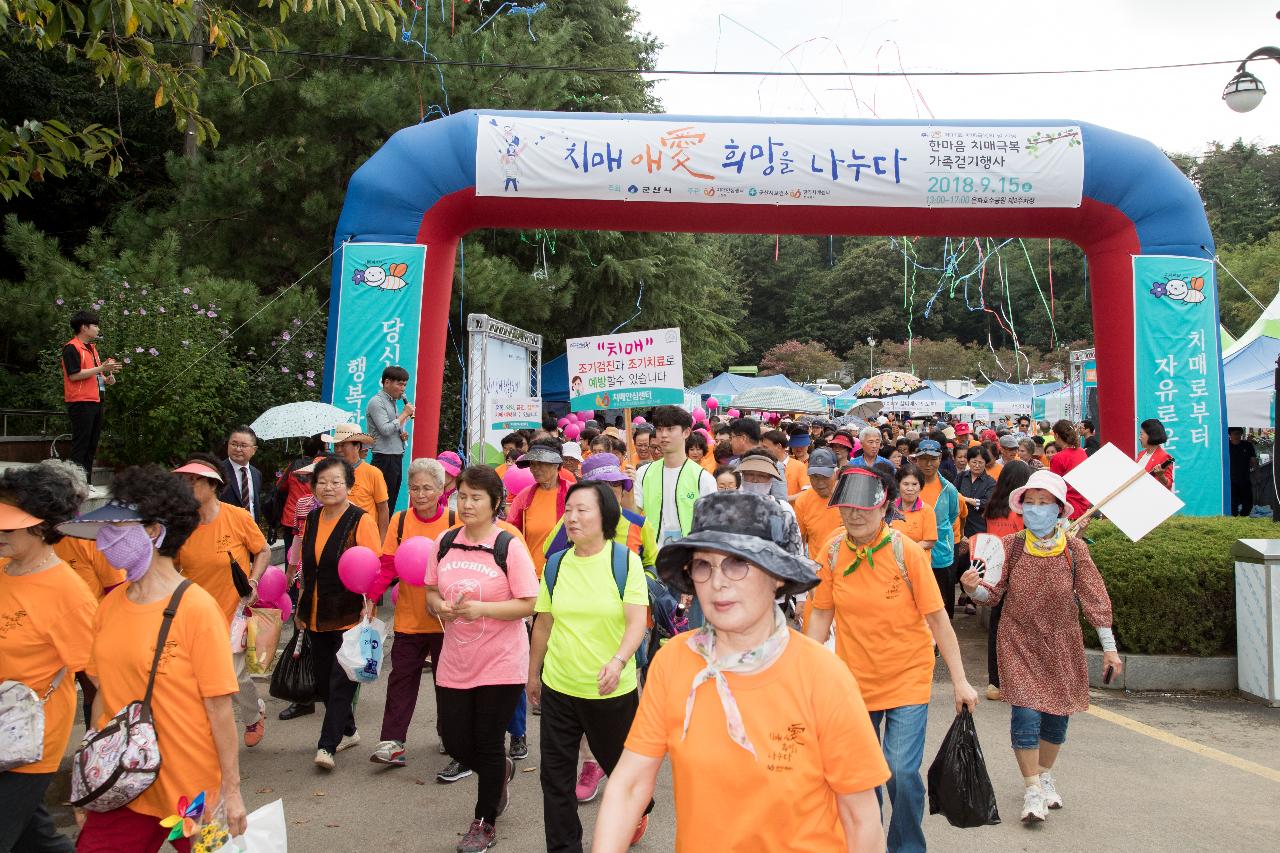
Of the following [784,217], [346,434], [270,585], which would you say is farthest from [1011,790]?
[784,217]

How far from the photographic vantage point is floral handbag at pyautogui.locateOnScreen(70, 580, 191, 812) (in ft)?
9.87

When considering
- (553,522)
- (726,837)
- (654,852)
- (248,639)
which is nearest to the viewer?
(726,837)

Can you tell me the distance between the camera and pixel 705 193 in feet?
36.0

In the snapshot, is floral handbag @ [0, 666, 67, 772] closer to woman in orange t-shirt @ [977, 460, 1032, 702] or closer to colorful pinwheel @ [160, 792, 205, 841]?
colorful pinwheel @ [160, 792, 205, 841]

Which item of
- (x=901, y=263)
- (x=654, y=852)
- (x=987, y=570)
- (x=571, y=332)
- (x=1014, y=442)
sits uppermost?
(x=901, y=263)

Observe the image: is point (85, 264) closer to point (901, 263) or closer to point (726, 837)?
point (726, 837)

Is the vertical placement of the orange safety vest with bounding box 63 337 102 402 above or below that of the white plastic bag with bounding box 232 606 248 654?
above

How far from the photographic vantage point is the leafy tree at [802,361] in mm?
56906

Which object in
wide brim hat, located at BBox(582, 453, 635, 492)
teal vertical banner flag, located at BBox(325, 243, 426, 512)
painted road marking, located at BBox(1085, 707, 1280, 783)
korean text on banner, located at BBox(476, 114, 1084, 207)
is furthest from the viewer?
korean text on banner, located at BBox(476, 114, 1084, 207)

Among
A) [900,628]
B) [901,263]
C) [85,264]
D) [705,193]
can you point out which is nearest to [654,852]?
[900,628]

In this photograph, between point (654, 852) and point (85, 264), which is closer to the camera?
point (654, 852)

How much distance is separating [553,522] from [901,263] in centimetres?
5635

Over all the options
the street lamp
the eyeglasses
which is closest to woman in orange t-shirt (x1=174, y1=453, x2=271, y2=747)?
the eyeglasses

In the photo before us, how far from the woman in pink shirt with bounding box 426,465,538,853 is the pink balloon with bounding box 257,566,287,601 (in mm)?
1531
